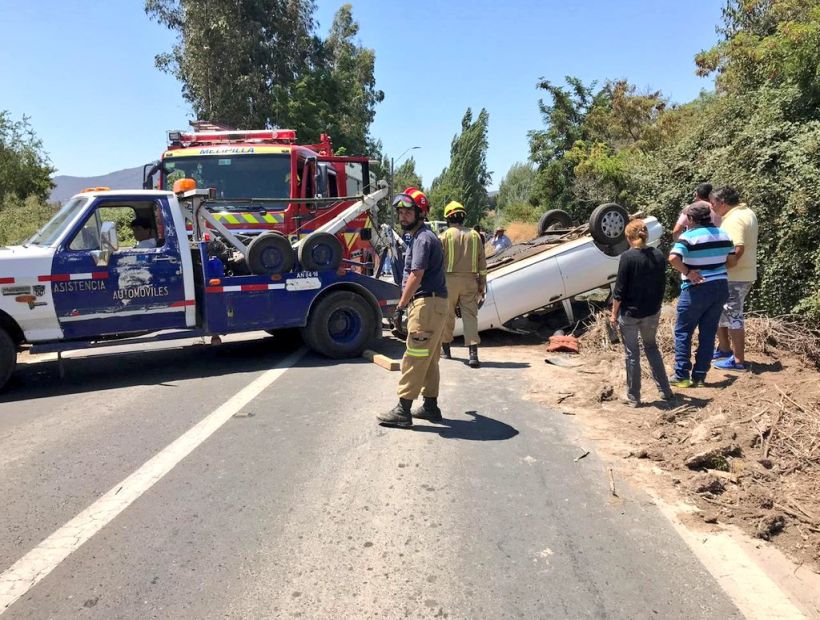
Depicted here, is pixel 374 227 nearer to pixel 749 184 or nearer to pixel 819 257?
pixel 749 184

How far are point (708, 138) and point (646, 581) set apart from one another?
375 inches

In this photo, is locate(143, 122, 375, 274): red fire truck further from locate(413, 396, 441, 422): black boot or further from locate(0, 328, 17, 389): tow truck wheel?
locate(413, 396, 441, 422): black boot

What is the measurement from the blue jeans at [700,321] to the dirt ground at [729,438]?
24 centimetres

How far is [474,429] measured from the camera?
5.20 metres

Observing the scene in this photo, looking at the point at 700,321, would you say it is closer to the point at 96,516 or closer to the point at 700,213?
the point at 700,213

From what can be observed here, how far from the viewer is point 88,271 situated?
6633 millimetres

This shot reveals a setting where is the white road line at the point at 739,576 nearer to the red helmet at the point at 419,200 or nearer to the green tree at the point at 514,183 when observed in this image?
the red helmet at the point at 419,200

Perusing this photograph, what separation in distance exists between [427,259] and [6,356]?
4.55 meters

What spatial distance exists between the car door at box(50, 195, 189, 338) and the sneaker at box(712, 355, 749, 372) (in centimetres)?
590

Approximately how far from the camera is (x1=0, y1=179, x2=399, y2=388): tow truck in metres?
6.46

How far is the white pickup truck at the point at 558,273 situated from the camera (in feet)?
28.7

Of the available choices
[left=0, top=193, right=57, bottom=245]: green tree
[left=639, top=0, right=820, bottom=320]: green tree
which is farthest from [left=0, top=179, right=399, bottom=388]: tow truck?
[left=0, top=193, right=57, bottom=245]: green tree

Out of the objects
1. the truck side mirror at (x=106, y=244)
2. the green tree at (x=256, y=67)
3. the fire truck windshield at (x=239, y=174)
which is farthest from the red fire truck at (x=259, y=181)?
the green tree at (x=256, y=67)

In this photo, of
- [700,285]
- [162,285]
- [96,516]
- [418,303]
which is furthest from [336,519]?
[162,285]
